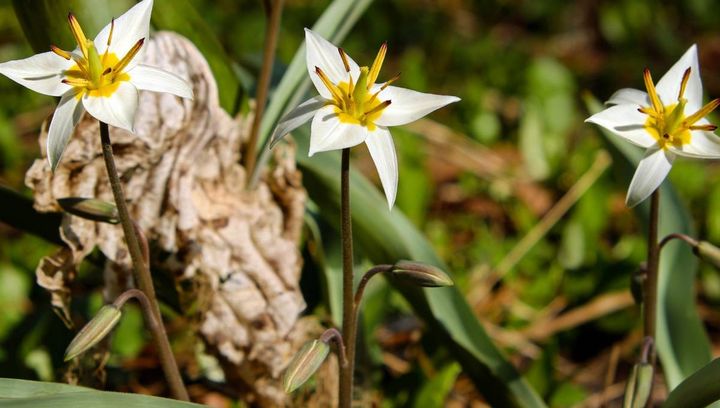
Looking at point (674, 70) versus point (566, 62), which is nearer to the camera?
point (674, 70)

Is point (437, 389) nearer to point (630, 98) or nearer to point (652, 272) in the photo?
point (652, 272)

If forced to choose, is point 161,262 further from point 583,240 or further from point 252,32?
point 252,32

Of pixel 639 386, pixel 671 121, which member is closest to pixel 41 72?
pixel 671 121

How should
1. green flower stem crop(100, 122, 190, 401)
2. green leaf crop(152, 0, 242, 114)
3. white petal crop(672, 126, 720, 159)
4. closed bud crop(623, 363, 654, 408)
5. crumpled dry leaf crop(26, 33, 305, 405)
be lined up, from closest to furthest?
1. green flower stem crop(100, 122, 190, 401)
2. white petal crop(672, 126, 720, 159)
3. closed bud crop(623, 363, 654, 408)
4. crumpled dry leaf crop(26, 33, 305, 405)
5. green leaf crop(152, 0, 242, 114)

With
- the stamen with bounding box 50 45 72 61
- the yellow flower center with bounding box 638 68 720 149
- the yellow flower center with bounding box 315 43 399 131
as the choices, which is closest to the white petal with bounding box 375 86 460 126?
the yellow flower center with bounding box 315 43 399 131

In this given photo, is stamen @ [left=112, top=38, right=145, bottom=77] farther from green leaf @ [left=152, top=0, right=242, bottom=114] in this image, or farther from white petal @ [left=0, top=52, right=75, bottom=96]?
green leaf @ [left=152, top=0, right=242, bottom=114]

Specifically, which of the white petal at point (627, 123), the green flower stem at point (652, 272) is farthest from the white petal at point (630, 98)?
the green flower stem at point (652, 272)

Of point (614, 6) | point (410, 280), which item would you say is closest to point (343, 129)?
point (410, 280)
